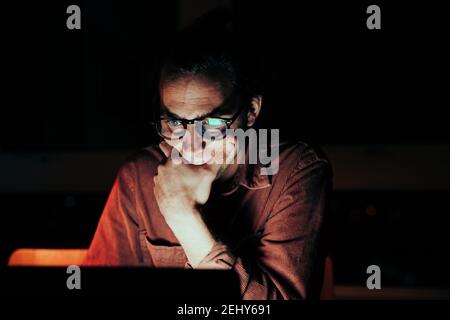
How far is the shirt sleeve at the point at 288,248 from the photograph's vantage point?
0.96 meters

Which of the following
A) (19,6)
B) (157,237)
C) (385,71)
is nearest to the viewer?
(157,237)

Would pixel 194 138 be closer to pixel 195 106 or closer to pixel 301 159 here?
pixel 195 106

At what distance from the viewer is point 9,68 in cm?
178

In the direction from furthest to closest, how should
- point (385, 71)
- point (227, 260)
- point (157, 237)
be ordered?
point (385, 71)
point (157, 237)
point (227, 260)

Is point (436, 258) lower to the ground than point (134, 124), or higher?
lower

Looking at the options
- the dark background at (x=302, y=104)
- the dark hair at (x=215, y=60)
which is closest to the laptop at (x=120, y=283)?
the dark hair at (x=215, y=60)

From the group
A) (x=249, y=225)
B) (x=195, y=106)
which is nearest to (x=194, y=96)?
(x=195, y=106)

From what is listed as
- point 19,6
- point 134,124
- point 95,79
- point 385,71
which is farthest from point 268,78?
point 19,6

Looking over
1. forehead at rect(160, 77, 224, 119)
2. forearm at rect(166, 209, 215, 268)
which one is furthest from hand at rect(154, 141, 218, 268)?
forehead at rect(160, 77, 224, 119)

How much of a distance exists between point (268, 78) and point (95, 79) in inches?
25.0

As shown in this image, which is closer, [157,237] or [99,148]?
[157,237]

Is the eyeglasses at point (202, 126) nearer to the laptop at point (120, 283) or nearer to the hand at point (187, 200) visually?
the hand at point (187, 200)

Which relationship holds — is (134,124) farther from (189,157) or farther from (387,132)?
(387,132)

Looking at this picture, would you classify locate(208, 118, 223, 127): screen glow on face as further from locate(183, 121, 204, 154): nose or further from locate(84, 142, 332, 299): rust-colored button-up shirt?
locate(84, 142, 332, 299): rust-colored button-up shirt
